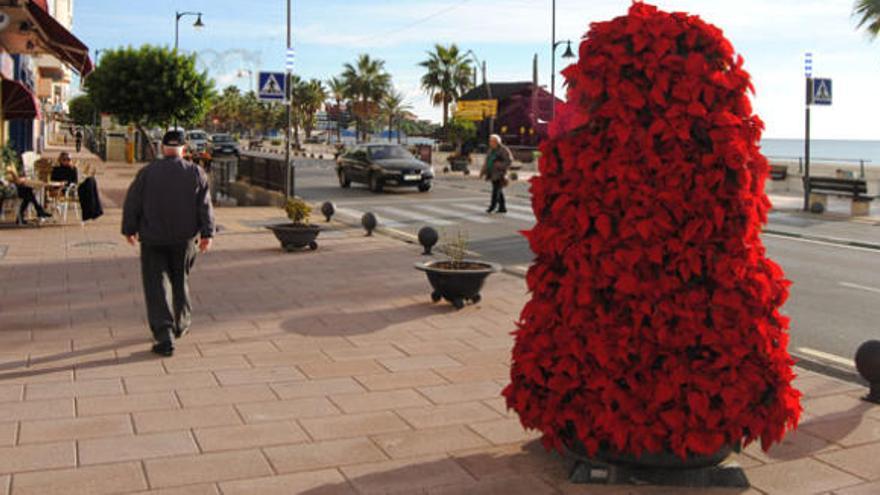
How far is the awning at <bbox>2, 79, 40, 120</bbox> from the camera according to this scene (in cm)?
2323

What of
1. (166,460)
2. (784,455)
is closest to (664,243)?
(784,455)

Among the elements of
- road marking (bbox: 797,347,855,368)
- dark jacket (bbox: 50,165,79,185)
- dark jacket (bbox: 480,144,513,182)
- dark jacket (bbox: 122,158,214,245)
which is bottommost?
road marking (bbox: 797,347,855,368)

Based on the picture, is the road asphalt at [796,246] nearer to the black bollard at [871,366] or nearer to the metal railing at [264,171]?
the black bollard at [871,366]

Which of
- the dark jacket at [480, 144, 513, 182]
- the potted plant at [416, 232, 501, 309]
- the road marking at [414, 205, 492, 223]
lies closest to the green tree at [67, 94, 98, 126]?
the road marking at [414, 205, 492, 223]

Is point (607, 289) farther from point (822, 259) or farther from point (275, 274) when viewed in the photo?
point (822, 259)

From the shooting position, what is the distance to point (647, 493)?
4.36 m

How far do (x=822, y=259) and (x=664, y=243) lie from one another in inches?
435

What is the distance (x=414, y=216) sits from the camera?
811 inches

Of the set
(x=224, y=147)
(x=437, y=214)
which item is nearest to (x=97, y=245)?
(x=437, y=214)

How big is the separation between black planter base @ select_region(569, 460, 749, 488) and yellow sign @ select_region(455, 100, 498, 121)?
6556 centimetres

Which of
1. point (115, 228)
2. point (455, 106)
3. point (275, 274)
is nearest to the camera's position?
point (275, 274)

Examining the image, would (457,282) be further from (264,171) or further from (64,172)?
(264,171)

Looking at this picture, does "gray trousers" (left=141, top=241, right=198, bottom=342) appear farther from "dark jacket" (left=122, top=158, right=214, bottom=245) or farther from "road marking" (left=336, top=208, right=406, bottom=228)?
"road marking" (left=336, top=208, right=406, bottom=228)

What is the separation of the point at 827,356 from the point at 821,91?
16015 millimetres
